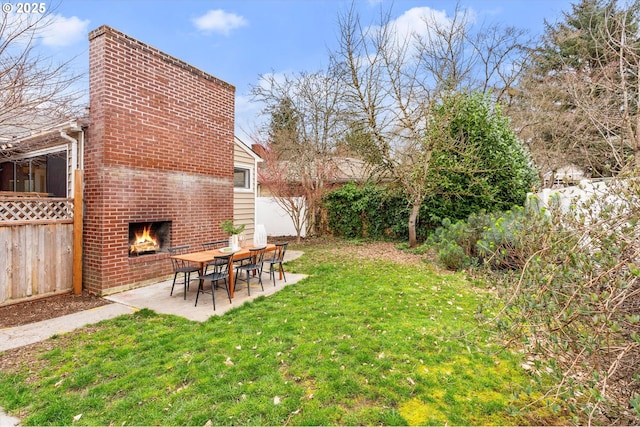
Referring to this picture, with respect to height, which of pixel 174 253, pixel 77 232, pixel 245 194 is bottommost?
pixel 174 253

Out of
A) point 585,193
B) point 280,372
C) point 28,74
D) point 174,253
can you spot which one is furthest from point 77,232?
point 585,193

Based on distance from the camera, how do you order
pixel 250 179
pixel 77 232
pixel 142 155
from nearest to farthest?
pixel 77 232
pixel 142 155
pixel 250 179

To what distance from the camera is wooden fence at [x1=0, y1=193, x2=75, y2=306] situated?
506 centimetres

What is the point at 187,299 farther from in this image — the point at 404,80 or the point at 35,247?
the point at 404,80

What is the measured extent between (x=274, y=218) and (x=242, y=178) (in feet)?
14.4

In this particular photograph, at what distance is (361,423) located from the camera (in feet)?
8.02

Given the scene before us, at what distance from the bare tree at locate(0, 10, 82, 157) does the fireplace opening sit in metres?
2.51

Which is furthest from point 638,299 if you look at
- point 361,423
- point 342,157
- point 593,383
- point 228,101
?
point 342,157

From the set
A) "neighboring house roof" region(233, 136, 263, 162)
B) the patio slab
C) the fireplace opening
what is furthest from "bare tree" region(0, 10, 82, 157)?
"neighboring house roof" region(233, 136, 263, 162)

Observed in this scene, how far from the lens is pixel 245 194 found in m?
10.4

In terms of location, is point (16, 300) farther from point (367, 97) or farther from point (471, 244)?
point (367, 97)

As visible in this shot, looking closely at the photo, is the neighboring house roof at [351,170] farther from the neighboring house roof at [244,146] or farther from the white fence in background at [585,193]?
the white fence in background at [585,193]

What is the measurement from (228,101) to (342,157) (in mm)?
6394

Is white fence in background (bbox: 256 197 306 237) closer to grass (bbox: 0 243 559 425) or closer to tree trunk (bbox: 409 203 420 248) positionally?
tree trunk (bbox: 409 203 420 248)
